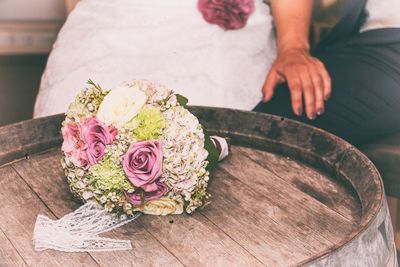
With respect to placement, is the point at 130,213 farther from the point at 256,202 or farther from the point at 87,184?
the point at 256,202

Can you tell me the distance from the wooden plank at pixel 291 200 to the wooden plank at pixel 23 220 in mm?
334

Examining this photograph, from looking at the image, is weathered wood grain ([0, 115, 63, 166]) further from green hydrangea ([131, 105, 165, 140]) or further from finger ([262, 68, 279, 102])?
finger ([262, 68, 279, 102])

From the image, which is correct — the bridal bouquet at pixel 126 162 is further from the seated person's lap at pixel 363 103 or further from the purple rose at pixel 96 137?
the seated person's lap at pixel 363 103

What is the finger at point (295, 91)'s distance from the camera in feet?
4.55

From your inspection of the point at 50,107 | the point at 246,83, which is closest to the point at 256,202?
the point at 246,83

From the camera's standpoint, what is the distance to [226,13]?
1.68 meters

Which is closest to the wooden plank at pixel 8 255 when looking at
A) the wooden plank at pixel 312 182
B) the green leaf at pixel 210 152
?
the green leaf at pixel 210 152

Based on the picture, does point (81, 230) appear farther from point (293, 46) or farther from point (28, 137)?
point (293, 46)

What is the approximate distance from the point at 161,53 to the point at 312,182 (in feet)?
2.17

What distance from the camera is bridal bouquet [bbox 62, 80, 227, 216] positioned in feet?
3.09

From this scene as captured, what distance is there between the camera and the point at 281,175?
1134 mm

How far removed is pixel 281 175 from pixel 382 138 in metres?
0.39

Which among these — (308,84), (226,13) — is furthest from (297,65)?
(226,13)

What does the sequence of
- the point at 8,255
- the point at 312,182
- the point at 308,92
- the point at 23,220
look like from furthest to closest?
the point at 308,92 < the point at 312,182 < the point at 23,220 < the point at 8,255
